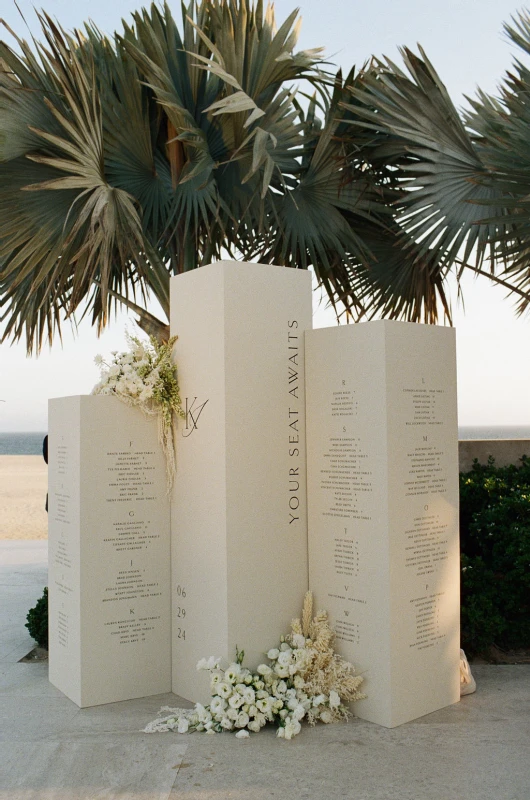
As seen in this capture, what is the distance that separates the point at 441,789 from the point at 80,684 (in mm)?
1939

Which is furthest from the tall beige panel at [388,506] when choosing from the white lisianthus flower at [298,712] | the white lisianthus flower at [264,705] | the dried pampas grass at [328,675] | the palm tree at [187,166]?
the palm tree at [187,166]

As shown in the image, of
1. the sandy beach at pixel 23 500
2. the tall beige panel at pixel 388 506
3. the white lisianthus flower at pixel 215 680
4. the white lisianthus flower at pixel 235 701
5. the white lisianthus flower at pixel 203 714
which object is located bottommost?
the sandy beach at pixel 23 500

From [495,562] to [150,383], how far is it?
8.53 ft

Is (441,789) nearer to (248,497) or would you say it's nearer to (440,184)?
(248,497)

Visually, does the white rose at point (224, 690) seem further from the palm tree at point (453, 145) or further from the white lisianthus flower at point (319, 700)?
the palm tree at point (453, 145)

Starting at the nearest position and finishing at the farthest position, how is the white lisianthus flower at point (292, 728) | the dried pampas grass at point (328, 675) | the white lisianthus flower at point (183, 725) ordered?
the white lisianthus flower at point (292, 728) → the white lisianthus flower at point (183, 725) → the dried pampas grass at point (328, 675)

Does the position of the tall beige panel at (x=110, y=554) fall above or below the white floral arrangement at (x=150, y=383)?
below

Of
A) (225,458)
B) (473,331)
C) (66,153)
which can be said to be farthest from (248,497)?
(473,331)

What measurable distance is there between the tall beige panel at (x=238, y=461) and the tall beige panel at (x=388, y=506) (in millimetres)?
141

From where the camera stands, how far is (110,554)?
4.23 meters

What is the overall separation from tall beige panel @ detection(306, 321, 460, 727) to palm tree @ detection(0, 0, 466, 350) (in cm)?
123

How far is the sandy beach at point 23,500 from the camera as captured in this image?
14.5 meters

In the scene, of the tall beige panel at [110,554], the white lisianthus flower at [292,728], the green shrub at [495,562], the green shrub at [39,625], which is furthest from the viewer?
the green shrub at [39,625]

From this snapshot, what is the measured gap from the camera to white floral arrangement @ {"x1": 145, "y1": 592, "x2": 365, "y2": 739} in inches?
146
